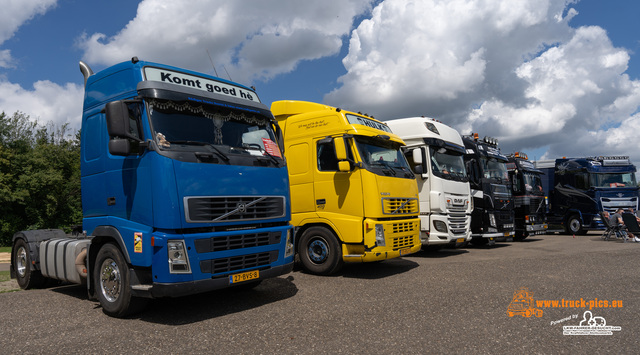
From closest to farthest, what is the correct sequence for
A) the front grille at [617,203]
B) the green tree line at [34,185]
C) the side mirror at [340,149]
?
the side mirror at [340,149] < the front grille at [617,203] < the green tree line at [34,185]

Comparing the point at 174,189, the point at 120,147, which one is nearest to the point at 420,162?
the point at 174,189

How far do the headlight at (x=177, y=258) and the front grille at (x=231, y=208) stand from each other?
310 millimetres

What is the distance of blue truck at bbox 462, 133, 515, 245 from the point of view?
1298 centimetres

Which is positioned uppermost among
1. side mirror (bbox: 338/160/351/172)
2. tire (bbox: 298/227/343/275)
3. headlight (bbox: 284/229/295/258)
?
side mirror (bbox: 338/160/351/172)

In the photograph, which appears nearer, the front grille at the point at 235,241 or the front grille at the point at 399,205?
the front grille at the point at 235,241

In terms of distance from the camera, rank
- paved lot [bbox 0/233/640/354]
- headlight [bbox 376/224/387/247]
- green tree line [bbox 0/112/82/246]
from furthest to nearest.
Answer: green tree line [bbox 0/112/82/246] → headlight [bbox 376/224/387/247] → paved lot [bbox 0/233/640/354]

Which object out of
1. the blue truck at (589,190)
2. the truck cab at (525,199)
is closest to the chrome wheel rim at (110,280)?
the truck cab at (525,199)

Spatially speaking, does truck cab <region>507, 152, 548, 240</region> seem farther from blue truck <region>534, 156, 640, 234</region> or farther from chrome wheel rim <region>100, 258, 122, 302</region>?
chrome wheel rim <region>100, 258, 122, 302</region>

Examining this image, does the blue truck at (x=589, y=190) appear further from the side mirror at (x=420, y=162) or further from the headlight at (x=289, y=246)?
the headlight at (x=289, y=246)

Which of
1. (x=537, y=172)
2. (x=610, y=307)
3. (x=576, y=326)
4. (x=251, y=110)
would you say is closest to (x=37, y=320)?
(x=251, y=110)

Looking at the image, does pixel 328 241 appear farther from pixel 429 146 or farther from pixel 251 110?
pixel 429 146

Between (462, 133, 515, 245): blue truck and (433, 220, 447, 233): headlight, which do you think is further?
(462, 133, 515, 245): blue truck

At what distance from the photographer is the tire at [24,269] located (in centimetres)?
756

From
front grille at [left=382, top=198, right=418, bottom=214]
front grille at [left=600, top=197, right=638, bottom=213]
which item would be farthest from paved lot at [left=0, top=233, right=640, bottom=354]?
front grille at [left=600, top=197, right=638, bottom=213]
